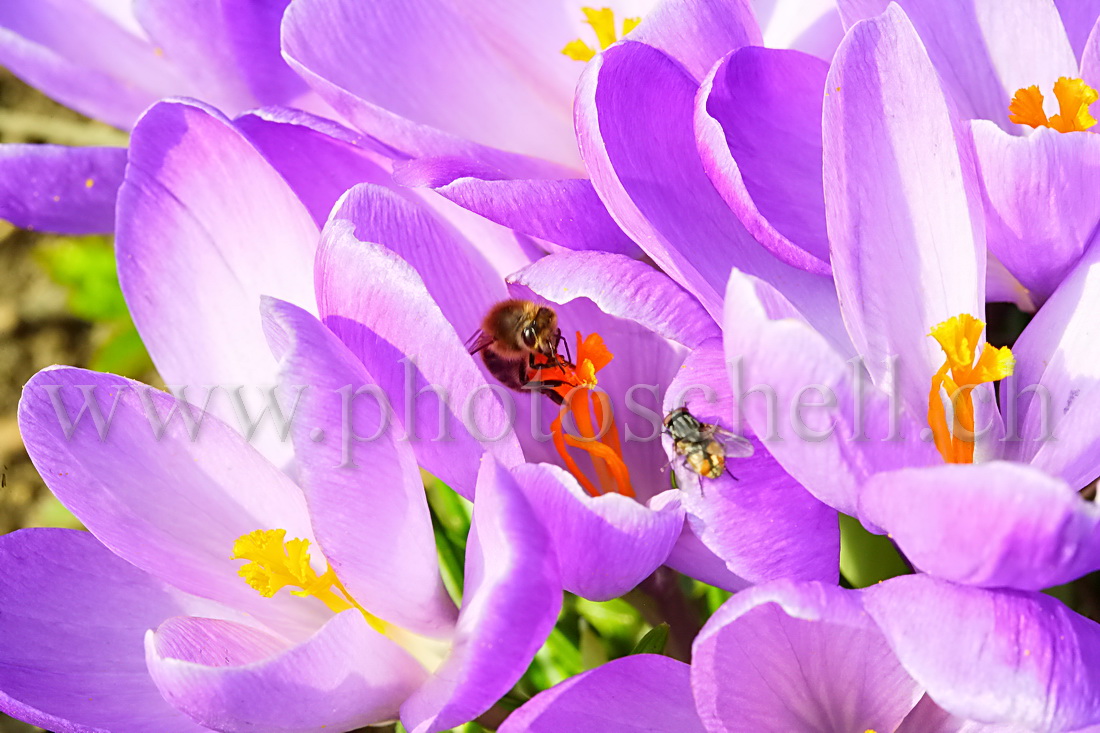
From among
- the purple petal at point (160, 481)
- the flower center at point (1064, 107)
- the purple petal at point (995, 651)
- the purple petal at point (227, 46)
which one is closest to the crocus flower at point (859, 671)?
the purple petal at point (995, 651)

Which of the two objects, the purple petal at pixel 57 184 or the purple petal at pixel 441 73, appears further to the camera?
the purple petal at pixel 57 184

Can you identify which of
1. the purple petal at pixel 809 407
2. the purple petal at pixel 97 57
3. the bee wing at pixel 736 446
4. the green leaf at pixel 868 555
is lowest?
the green leaf at pixel 868 555

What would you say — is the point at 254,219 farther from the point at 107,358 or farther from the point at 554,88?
the point at 107,358

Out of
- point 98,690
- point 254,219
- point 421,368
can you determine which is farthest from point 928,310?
point 98,690

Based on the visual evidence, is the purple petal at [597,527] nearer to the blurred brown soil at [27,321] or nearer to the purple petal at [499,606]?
the purple petal at [499,606]

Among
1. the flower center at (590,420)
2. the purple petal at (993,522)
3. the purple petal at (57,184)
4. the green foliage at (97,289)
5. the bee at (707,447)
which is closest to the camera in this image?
the purple petal at (993,522)
